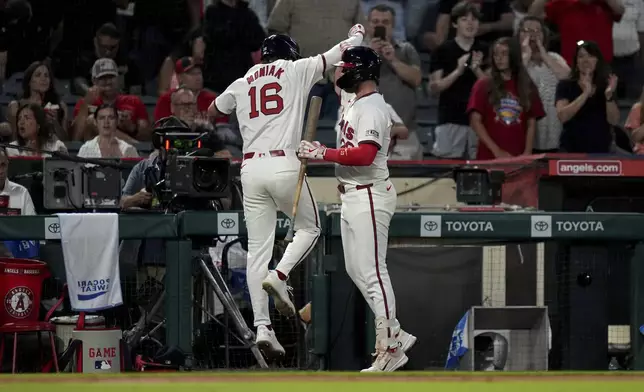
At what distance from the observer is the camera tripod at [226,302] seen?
784 centimetres

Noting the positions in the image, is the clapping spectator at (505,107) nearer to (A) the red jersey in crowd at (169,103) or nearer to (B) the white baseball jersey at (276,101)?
(A) the red jersey in crowd at (169,103)

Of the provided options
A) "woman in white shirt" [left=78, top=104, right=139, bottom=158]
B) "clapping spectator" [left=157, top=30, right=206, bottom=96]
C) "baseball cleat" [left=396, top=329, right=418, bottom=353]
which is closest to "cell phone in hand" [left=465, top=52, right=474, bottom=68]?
"clapping spectator" [left=157, top=30, right=206, bottom=96]

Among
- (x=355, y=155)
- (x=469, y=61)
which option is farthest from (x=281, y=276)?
(x=469, y=61)

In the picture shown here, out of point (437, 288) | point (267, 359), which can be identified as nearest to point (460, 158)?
point (437, 288)

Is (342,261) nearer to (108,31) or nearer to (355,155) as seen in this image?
(355,155)

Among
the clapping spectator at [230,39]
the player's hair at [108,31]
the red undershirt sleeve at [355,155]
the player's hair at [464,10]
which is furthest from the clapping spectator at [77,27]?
the red undershirt sleeve at [355,155]

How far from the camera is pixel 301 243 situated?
748 centimetres

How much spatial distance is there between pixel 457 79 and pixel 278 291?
15.1ft

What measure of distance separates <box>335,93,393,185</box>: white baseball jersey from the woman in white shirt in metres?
3.19

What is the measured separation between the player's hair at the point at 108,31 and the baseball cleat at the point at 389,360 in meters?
5.08

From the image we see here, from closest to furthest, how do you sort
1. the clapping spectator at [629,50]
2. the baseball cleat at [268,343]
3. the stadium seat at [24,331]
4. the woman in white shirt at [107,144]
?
the baseball cleat at [268,343] < the stadium seat at [24,331] < the woman in white shirt at [107,144] < the clapping spectator at [629,50]

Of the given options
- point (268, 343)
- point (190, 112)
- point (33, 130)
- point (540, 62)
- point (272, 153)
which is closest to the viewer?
point (268, 343)

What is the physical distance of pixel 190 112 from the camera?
10594mm

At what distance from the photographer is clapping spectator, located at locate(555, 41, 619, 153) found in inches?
429
